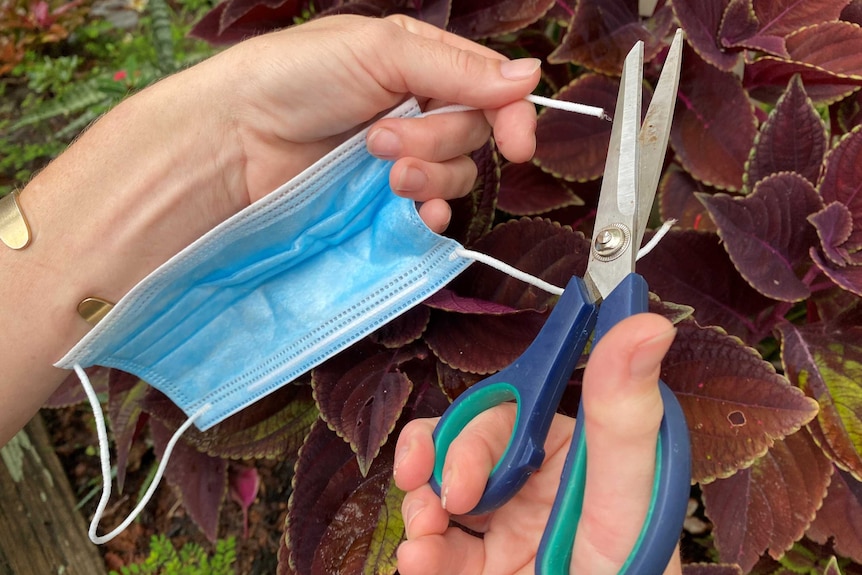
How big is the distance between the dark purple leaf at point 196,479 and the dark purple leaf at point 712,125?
0.91 meters

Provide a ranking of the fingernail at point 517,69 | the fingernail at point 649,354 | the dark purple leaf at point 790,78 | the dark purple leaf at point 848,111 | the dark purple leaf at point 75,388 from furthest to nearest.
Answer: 1. the dark purple leaf at point 75,388
2. the dark purple leaf at point 848,111
3. the dark purple leaf at point 790,78
4. the fingernail at point 517,69
5. the fingernail at point 649,354

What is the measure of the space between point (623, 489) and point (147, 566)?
98 centimetres

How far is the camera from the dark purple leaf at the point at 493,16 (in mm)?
1034

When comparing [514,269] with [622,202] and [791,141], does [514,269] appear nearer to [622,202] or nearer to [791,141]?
[622,202]

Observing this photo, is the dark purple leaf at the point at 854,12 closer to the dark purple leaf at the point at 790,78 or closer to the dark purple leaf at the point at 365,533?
the dark purple leaf at the point at 790,78

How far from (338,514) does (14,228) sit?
0.56m

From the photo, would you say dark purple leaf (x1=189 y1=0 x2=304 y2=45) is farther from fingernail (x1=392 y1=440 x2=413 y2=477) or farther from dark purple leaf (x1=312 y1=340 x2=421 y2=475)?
fingernail (x1=392 y1=440 x2=413 y2=477)

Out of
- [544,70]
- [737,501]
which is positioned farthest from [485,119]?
[737,501]

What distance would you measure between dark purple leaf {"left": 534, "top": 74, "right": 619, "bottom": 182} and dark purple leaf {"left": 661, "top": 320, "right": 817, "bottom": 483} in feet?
1.03

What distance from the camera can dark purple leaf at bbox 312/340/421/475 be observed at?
817 mm

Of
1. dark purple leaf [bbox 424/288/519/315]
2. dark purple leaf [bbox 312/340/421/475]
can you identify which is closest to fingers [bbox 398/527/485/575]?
dark purple leaf [bbox 312/340/421/475]

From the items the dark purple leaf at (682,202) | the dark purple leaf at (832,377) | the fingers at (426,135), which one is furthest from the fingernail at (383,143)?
the dark purple leaf at (832,377)

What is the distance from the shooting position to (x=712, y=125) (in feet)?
3.32

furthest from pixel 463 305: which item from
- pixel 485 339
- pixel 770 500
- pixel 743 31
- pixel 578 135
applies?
pixel 743 31
